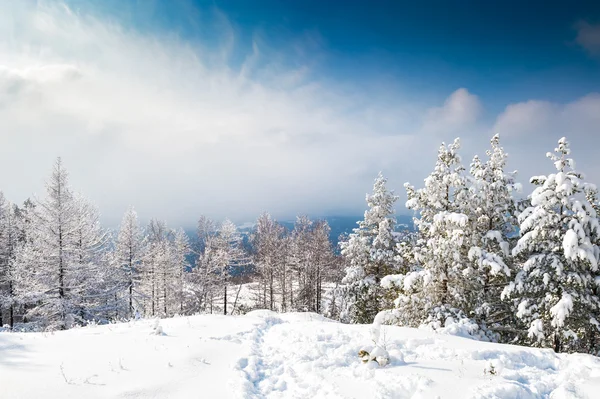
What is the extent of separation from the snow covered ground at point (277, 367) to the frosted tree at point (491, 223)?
20.0 feet

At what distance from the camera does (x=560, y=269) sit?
35.6ft

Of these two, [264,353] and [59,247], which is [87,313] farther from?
[264,353]

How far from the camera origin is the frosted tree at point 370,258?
1936 centimetres

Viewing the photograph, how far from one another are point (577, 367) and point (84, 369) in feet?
33.7

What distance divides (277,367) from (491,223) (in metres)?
11.9

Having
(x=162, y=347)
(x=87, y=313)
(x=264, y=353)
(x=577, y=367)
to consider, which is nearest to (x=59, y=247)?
(x=87, y=313)

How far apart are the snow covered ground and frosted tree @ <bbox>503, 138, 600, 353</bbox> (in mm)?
4526

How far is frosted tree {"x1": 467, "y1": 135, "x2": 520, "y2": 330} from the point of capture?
43.3 ft

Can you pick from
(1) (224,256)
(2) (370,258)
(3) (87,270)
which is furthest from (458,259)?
(3) (87,270)

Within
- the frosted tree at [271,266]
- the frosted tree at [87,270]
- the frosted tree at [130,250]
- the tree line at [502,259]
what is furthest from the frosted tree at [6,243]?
the tree line at [502,259]

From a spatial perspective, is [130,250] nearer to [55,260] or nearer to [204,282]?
[204,282]

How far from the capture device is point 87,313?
21.3 meters

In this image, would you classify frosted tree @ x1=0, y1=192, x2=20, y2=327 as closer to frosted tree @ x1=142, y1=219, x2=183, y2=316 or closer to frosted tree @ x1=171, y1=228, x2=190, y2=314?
frosted tree @ x1=142, y1=219, x2=183, y2=316

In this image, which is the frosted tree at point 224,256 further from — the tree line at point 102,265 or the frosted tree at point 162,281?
the frosted tree at point 162,281
